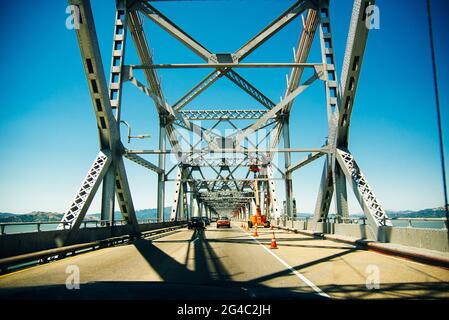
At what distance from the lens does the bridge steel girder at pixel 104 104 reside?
1465 centimetres

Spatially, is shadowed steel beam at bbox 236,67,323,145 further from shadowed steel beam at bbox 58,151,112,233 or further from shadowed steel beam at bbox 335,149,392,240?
shadowed steel beam at bbox 58,151,112,233

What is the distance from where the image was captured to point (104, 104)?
16.5m

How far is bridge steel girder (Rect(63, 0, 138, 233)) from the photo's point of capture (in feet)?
48.1

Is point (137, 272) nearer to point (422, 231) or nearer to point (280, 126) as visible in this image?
point (422, 231)

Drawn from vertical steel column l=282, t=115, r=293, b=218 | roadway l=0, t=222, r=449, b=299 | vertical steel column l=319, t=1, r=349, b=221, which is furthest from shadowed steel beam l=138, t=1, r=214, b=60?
vertical steel column l=282, t=115, r=293, b=218

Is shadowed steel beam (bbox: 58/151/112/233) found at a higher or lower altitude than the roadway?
higher

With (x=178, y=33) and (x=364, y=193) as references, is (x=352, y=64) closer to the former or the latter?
(x=364, y=193)

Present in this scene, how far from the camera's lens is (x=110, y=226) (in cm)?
1833

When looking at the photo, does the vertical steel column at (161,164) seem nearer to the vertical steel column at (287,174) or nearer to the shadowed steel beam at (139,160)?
the shadowed steel beam at (139,160)

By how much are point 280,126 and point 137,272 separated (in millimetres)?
27807

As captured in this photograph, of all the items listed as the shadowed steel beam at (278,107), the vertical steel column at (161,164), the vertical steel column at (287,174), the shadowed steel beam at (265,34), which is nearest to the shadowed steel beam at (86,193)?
the shadowed steel beam at (278,107)
